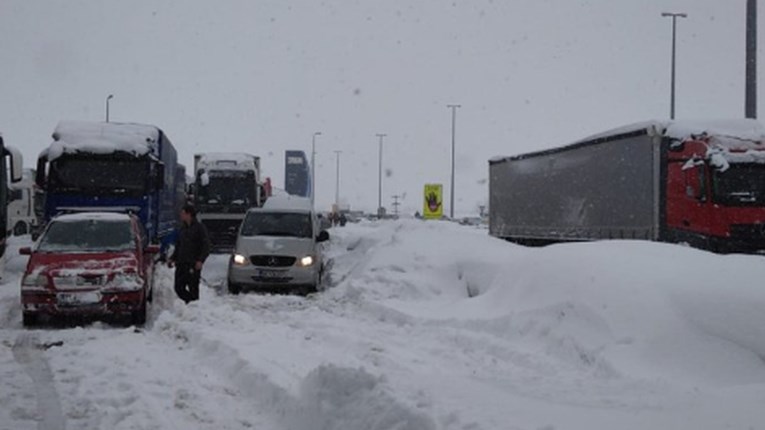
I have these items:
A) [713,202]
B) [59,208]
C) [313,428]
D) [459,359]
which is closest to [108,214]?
[59,208]

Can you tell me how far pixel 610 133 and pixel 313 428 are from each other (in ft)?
52.2

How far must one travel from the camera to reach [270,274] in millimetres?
16172

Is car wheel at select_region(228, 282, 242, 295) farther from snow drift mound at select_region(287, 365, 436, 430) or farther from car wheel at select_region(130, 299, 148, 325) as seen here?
snow drift mound at select_region(287, 365, 436, 430)

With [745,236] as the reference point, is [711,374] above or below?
below

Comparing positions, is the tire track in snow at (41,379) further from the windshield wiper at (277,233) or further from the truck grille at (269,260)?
the windshield wiper at (277,233)

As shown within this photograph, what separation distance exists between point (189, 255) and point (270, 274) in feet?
10.9

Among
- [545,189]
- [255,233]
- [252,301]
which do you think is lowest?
[252,301]

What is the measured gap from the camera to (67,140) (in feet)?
57.5

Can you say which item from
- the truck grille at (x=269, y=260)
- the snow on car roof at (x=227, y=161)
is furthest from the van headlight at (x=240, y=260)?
the snow on car roof at (x=227, y=161)

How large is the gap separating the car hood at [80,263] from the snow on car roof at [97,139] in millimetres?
6180

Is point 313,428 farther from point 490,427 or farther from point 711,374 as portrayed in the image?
point 711,374

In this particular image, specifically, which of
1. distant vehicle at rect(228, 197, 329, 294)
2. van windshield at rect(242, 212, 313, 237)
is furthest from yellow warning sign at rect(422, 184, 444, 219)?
distant vehicle at rect(228, 197, 329, 294)

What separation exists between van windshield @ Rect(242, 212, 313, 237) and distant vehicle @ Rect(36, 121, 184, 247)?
240 cm

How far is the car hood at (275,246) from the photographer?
16.3 metres
